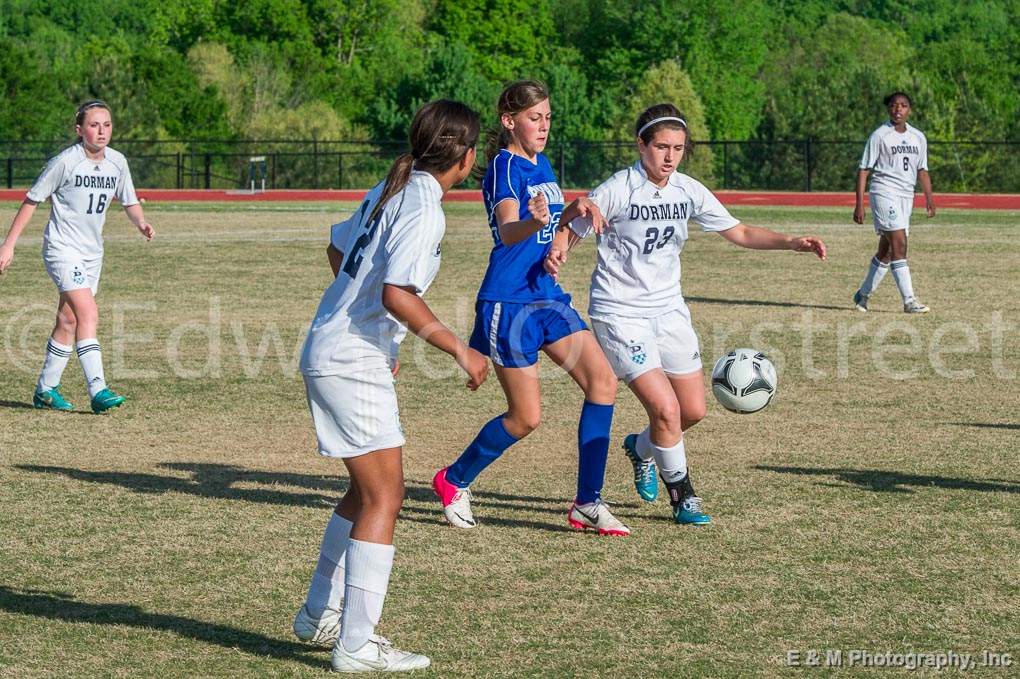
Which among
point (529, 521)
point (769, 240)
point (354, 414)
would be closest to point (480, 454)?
point (529, 521)

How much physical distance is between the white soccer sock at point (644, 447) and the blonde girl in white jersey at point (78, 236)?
14.1 feet

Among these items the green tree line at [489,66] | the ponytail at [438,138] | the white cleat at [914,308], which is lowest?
the white cleat at [914,308]

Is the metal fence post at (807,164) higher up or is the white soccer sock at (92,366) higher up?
the metal fence post at (807,164)

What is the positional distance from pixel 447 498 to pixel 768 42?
9851cm

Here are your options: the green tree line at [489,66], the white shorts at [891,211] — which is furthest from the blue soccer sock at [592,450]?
the green tree line at [489,66]

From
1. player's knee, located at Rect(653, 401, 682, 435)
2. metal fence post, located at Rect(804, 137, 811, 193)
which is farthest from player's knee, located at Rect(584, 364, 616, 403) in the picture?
metal fence post, located at Rect(804, 137, 811, 193)

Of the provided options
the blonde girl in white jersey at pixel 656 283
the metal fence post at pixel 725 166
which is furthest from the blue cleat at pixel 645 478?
the metal fence post at pixel 725 166

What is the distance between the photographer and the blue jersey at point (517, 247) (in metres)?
6.78

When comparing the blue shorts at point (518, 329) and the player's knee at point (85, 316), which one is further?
the player's knee at point (85, 316)

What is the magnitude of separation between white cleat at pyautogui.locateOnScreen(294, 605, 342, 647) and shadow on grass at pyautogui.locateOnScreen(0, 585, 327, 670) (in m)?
0.07

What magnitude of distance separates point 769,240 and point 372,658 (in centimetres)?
320

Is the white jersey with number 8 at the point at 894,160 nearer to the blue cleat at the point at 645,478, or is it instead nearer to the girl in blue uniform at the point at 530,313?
the blue cleat at the point at 645,478

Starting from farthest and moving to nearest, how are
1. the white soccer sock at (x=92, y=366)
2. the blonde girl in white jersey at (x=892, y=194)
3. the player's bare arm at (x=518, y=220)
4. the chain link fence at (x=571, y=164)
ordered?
1. the chain link fence at (x=571, y=164)
2. the blonde girl in white jersey at (x=892, y=194)
3. the white soccer sock at (x=92, y=366)
4. the player's bare arm at (x=518, y=220)

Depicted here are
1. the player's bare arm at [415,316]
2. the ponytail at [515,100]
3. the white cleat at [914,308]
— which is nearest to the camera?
the player's bare arm at [415,316]
